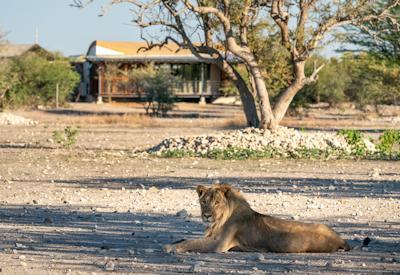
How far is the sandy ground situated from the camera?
1034 cm

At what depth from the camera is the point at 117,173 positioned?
77.2ft

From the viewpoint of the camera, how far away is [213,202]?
10.2m

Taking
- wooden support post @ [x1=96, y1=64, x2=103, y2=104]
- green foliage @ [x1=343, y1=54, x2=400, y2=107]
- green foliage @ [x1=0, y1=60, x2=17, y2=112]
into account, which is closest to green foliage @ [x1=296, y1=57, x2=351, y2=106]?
green foliage @ [x1=343, y1=54, x2=400, y2=107]

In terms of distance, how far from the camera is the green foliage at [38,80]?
66.9m

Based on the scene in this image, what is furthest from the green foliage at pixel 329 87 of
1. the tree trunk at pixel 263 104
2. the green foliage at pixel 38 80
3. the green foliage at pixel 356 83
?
the tree trunk at pixel 263 104

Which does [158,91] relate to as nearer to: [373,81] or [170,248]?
[373,81]

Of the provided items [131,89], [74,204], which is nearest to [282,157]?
[74,204]

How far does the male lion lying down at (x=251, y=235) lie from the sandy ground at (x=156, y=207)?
116 mm

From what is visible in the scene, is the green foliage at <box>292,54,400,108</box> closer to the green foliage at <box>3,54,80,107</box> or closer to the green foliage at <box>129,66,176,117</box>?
the green foliage at <box>129,66,176,117</box>

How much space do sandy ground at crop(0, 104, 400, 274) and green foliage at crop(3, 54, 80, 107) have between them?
114 feet

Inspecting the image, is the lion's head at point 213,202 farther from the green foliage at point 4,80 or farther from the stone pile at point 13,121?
the green foliage at point 4,80

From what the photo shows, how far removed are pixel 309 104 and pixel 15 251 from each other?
5006 centimetres

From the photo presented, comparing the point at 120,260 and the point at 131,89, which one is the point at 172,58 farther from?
the point at 120,260

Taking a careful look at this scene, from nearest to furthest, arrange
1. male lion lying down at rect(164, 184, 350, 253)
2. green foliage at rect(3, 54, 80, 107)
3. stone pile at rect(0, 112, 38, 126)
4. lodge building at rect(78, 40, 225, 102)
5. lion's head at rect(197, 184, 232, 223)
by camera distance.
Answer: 1. lion's head at rect(197, 184, 232, 223)
2. male lion lying down at rect(164, 184, 350, 253)
3. stone pile at rect(0, 112, 38, 126)
4. green foliage at rect(3, 54, 80, 107)
5. lodge building at rect(78, 40, 225, 102)
